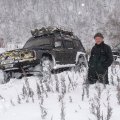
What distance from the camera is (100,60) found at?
9320 millimetres

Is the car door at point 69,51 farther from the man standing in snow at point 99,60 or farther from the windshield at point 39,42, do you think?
the man standing in snow at point 99,60

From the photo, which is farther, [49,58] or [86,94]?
[49,58]

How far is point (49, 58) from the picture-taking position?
41.3 ft

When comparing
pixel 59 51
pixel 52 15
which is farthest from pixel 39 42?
pixel 52 15

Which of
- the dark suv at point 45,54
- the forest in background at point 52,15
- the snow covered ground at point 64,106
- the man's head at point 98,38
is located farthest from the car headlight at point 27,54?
the forest in background at point 52,15

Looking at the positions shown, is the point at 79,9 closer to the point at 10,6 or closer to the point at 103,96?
the point at 10,6

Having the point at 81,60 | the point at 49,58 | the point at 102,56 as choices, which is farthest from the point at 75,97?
the point at 81,60

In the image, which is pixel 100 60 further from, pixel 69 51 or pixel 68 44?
pixel 68 44

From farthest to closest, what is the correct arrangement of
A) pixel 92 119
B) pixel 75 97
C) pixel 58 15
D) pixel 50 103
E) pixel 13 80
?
pixel 58 15 → pixel 13 80 → pixel 75 97 → pixel 50 103 → pixel 92 119

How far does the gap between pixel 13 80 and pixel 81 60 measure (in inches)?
169

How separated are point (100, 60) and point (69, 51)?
499 cm

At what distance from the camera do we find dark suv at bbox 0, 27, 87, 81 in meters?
11.6

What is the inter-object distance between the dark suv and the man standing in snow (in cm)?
132

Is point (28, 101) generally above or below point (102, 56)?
below
